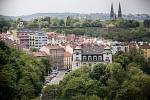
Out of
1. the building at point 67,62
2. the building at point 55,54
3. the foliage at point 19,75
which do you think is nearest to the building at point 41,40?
the building at point 55,54

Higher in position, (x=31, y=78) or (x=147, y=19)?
(x=147, y=19)

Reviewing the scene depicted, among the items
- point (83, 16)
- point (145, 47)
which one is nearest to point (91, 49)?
point (83, 16)

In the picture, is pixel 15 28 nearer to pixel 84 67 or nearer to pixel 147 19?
pixel 84 67

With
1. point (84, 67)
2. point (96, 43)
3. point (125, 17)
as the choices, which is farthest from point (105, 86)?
point (96, 43)

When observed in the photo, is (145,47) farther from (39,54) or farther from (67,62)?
(39,54)

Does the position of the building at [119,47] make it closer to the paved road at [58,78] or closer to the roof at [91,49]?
the roof at [91,49]
